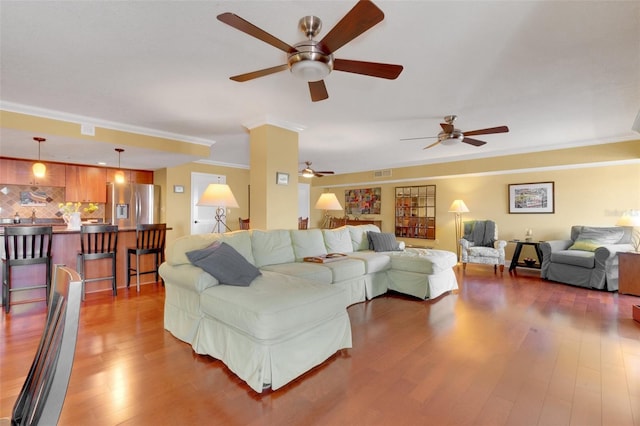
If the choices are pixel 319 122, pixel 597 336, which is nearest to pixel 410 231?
pixel 319 122

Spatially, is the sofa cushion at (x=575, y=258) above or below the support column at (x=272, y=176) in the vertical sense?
below

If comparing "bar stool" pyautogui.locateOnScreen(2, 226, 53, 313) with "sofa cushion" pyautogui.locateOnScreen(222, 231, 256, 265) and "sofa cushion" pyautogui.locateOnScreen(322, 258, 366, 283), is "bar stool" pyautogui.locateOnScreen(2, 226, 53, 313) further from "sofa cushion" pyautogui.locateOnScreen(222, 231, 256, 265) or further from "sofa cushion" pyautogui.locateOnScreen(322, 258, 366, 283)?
"sofa cushion" pyautogui.locateOnScreen(322, 258, 366, 283)

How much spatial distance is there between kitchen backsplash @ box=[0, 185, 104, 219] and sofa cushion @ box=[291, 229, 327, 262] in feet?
17.4

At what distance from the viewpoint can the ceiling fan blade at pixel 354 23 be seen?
1.45 m

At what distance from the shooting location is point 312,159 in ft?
22.8

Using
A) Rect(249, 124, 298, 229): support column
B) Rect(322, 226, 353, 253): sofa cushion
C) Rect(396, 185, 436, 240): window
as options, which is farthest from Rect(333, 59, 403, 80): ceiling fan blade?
Rect(396, 185, 436, 240): window

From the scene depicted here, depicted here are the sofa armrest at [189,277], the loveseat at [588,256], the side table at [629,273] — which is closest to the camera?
the sofa armrest at [189,277]

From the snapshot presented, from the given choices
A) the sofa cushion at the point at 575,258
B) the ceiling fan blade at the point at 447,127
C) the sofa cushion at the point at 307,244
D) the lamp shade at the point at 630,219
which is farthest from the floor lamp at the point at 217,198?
the lamp shade at the point at 630,219

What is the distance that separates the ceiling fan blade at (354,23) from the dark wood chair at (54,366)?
5.23 feet

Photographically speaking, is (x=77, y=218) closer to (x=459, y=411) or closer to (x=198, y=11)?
(x=198, y=11)

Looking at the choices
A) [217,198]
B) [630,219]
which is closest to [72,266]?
[217,198]

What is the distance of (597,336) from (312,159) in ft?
18.3

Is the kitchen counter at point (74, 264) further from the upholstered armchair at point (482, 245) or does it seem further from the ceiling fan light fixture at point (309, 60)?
the upholstered armchair at point (482, 245)

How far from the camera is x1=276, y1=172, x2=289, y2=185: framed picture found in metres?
4.06
